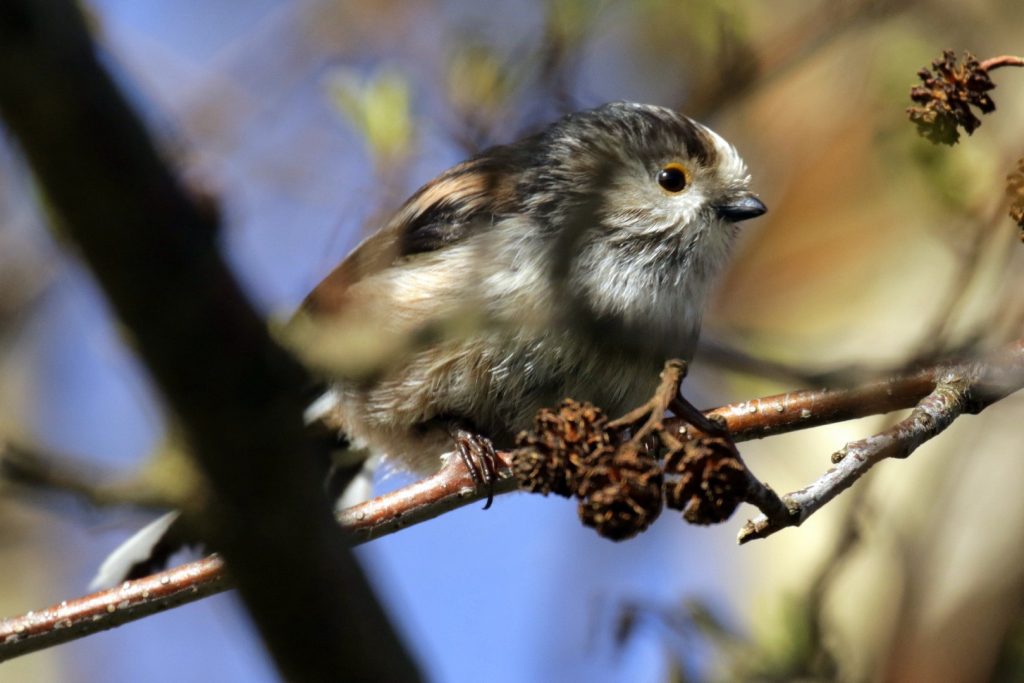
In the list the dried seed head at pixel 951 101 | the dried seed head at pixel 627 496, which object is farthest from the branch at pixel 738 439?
the dried seed head at pixel 951 101

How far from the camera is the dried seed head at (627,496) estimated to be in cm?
219

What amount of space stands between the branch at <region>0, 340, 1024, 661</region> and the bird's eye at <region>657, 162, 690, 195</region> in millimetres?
1667

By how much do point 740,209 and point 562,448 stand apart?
217 centimetres

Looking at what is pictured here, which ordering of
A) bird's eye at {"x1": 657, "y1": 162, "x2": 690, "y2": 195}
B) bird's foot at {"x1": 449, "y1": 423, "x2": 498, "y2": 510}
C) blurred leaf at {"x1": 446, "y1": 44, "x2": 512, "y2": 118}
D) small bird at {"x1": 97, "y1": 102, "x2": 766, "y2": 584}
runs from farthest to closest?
bird's eye at {"x1": 657, "y1": 162, "x2": 690, "y2": 195} < blurred leaf at {"x1": 446, "y1": 44, "x2": 512, "y2": 118} < small bird at {"x1": 97, "y1": 102, "x2": 766, "y2": 584} < bird's foot at {"x1": 449, "y1": 423, "x2": 498, "y2": 510}

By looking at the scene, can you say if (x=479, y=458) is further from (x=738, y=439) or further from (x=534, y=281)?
(x=738, y=439)

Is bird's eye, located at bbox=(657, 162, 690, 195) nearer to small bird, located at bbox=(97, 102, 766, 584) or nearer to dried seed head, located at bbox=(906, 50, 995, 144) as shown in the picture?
small bird, located at bbox=(97, 102, 766, 584)

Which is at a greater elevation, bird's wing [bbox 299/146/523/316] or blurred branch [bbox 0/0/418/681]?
bird's wing [bbox 299/146/523/316]

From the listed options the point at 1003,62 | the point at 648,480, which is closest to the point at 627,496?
the point at 648,480

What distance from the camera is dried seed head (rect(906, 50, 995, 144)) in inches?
90.5

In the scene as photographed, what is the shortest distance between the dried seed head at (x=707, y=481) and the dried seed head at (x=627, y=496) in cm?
4

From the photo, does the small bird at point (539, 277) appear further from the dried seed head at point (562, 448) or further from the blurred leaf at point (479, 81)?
the dried seed head at point (562, 448)

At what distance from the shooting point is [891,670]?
4.31 meters

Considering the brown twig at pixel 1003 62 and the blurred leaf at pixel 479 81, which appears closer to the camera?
the brown twig at pixel 1003 62

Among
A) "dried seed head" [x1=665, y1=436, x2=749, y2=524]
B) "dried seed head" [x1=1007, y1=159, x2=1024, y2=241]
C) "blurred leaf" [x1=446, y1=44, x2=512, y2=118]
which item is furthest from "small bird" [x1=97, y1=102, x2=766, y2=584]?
"dried seed head" [x1=1007, y1=159, x2=1024, y2=241]
